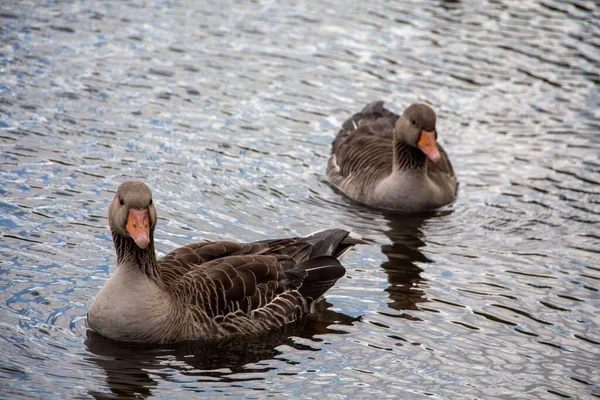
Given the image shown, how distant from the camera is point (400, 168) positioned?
16000mm

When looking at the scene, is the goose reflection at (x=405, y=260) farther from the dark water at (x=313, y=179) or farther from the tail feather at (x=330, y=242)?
the tail feather at (x=330, y=242)

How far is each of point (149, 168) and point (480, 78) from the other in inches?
312

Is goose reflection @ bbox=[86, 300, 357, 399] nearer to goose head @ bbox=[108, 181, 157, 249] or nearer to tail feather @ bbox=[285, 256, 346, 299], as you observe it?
tail feather @ bbox=[285, 256, 346, 299]

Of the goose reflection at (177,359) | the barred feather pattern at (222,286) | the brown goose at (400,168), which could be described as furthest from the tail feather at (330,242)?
the brown goose at (400,168)

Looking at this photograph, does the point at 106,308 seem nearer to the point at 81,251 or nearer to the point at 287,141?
the point at 81,251

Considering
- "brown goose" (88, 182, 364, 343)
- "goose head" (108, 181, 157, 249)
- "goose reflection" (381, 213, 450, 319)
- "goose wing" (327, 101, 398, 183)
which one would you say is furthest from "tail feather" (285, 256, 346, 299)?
"goose wing" (327, 101, 398, 183)

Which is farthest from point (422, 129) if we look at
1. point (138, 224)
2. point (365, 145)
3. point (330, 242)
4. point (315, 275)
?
point (138, 224)

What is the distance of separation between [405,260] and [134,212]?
473 centimetres

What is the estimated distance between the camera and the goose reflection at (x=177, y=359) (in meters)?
9.95

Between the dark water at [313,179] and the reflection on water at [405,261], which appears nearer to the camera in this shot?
the dark water at [313,179]

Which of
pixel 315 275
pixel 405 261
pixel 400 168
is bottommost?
pixel 405 261

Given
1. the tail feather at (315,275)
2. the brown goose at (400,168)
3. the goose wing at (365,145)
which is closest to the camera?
the tail feather at (315,275)

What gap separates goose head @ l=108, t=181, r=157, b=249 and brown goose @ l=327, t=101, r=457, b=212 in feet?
19.9

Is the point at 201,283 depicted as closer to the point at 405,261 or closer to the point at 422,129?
the point at 405,261
